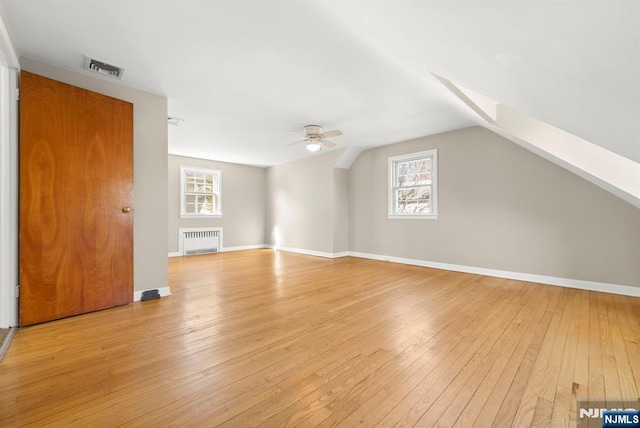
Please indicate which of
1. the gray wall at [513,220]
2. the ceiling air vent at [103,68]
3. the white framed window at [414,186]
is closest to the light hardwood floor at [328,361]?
the gray wall at [513,220]

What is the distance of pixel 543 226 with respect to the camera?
3.72 m

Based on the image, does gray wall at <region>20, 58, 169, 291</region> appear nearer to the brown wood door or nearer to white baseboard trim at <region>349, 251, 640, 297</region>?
the brown wood door

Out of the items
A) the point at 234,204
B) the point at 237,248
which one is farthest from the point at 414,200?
the point at 237,248

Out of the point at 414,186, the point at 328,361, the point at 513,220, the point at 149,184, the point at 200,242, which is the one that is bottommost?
the point at 328,361

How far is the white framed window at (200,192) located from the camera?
658 cm

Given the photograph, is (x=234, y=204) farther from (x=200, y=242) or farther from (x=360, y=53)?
(x=360, y=53)

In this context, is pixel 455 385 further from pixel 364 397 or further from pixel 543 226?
pixel 543 226

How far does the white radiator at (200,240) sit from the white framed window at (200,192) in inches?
16.6

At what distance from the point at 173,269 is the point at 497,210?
5820 mm

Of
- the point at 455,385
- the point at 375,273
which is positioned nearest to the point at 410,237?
the point at 375,273

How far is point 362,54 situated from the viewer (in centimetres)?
228

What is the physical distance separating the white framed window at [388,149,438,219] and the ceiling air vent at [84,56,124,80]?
4634 mm

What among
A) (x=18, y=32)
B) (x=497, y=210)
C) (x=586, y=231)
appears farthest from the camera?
(x=497, y=210)

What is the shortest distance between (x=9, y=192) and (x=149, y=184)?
109 cm
